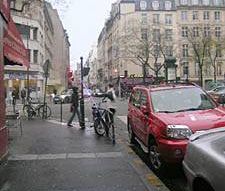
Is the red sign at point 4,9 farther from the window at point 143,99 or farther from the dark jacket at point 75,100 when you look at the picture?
the dark jacket at point 75,100

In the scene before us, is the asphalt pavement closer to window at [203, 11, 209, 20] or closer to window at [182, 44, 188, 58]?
window at [182, 44, 188, 58]

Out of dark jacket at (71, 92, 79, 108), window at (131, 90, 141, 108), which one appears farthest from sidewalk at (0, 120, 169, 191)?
dark jacket at (71, 92, 79, 108)

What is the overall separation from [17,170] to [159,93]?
3.58 m

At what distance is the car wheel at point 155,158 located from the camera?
10.1 m

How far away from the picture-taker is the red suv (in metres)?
9.59

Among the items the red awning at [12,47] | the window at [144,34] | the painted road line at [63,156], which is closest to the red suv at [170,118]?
the painted road line at [63,156]

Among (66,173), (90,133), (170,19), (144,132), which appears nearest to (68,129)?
(90,133)

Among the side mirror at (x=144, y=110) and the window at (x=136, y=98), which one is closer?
the side mirror at (x=144, y=110)

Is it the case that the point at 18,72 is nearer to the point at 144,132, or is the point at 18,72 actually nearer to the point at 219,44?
the point at 219,44

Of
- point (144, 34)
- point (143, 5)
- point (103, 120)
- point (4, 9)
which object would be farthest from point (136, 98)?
point (143, 5)

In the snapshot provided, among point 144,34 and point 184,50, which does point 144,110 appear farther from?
point 184,50

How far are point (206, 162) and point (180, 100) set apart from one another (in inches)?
240

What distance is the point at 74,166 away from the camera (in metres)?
10.8

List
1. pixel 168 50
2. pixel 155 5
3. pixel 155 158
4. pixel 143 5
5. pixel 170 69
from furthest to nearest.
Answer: pixel 155 5 → pixel 143 5 → pixel 168 50 → pixel 170 69 → pixel 155 158
